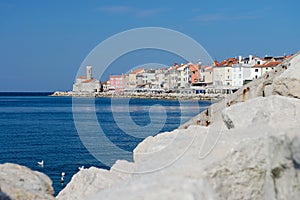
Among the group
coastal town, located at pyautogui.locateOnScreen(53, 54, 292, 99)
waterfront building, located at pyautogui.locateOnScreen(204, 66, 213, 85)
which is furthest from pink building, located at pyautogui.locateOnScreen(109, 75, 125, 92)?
waterfront building, located at pyautogui.locateOnScreen(204, 66, 213, 85)

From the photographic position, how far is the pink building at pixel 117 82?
15257cm

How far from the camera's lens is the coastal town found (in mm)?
100375

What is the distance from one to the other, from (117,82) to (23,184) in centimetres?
14935

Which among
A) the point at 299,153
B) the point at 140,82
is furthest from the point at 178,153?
the point at 140,82

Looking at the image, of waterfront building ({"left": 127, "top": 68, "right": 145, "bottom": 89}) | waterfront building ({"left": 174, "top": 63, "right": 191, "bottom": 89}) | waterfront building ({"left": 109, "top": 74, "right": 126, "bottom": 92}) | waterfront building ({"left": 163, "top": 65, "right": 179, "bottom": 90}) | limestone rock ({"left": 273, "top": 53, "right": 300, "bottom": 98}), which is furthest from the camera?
waterfront building ({"left": 109, "top": 74, "right": 126, "bottom": 92})

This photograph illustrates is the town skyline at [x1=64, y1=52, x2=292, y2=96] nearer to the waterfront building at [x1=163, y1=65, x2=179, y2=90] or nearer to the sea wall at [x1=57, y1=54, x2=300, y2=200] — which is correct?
the waterfront building at [x1=163, y1=65, x2=179, y2=90]

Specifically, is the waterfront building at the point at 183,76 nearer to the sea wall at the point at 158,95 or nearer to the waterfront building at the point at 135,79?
the sea wall at the point at 158,95

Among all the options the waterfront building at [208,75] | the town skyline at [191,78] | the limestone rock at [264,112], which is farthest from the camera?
the waterfront building at [208,75]

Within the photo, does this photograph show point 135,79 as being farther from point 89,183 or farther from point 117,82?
point 89,183

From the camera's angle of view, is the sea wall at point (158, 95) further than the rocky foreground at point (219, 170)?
Yes

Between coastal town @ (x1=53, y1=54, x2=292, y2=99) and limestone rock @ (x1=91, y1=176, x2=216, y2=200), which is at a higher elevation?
coastal town @ (x1=53, y1=54, x2=292, y2=99)

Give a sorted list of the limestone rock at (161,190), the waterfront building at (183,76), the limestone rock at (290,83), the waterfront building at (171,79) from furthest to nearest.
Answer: the waterfront building at (171,79) < the waterfront building at (183,76) < the limestone rock at (290,83) < the limestone rock at (161,190)

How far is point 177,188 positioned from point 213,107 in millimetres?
7115

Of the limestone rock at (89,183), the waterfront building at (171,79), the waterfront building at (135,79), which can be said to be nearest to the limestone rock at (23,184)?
the limestone rock at (89,183)
